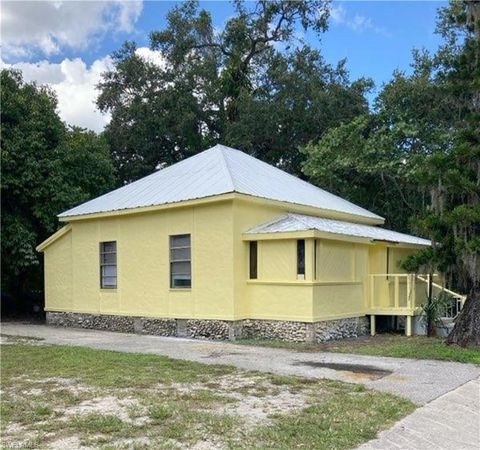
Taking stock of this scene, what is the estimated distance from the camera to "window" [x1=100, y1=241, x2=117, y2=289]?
16484 mm

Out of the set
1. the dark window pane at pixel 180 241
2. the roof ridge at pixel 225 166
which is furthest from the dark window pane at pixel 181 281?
the roof ridge at pixel 225 166

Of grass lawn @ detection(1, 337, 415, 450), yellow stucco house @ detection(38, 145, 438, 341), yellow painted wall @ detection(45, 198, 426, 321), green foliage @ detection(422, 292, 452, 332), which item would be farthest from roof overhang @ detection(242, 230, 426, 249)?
grass lawn @ detection(1, 337, 415, 450)

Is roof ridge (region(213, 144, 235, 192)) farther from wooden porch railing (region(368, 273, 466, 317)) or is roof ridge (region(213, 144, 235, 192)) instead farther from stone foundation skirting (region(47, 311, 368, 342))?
wooden porch railing (region(368, 273, 466, 317))

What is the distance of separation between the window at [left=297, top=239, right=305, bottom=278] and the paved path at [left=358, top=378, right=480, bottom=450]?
606 centimetres

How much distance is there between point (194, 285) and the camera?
46.8 feet

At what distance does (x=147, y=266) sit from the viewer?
1541cm

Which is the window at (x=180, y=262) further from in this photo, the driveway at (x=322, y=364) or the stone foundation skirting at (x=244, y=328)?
the driveway at (x=322, y=364)

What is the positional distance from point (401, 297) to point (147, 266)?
23.3ft

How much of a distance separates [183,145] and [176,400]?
24923 mm

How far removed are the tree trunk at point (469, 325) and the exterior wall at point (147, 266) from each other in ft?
16.9

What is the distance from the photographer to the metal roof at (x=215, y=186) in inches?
567

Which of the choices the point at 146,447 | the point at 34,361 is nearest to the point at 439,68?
the point at 34,361

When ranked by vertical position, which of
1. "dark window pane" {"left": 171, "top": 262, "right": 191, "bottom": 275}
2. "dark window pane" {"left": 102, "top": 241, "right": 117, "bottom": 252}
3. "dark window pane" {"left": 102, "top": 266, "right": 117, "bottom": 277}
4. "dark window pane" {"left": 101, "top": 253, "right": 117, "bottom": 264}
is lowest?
"dark window pane" {"left": 102, "top": 266, "right": 117, "bottom": 277}

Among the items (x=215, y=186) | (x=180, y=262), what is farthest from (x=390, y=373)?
(x=180, y=262)
